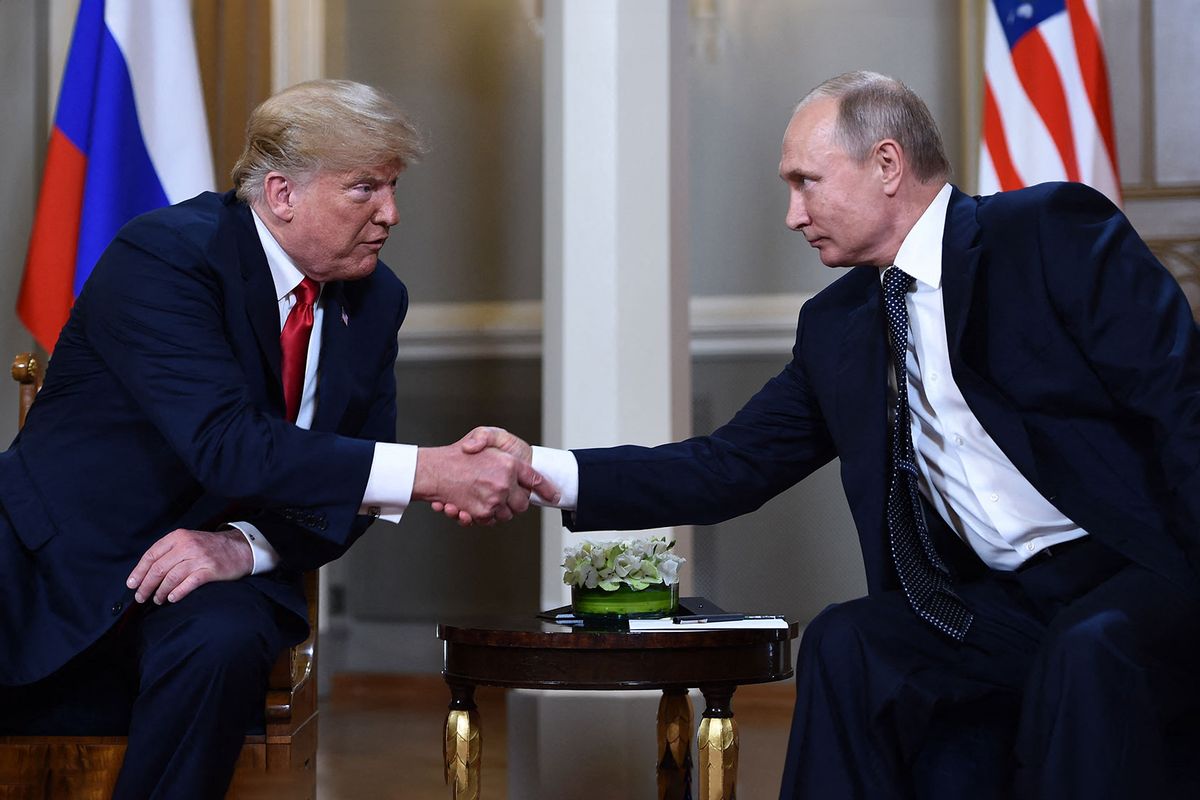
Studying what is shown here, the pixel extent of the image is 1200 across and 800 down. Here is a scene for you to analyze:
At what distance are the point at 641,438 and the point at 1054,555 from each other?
2132 millimetres

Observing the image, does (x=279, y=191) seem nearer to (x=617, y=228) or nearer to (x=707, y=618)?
(x=707, y=618)

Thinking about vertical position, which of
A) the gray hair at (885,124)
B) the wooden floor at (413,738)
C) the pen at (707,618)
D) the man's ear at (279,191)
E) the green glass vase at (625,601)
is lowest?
the wooden floor at (413,738)

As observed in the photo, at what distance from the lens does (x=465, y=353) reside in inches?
183

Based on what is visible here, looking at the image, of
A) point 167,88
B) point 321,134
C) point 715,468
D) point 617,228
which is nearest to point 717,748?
point 715,468

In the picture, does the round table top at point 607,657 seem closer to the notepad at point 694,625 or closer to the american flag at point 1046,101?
the notepad at point 694,625

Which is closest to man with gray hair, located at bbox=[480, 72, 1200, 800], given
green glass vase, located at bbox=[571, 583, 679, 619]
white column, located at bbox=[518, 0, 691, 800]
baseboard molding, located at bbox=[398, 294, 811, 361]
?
green glass vase, located at bbox=[571, 583, 679, 619]

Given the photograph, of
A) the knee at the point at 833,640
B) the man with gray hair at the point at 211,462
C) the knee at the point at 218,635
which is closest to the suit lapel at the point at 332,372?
the man with gray hair at the point at 211,462

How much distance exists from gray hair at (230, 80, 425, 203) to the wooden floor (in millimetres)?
1405

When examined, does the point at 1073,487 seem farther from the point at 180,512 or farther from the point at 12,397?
the point at 12,397

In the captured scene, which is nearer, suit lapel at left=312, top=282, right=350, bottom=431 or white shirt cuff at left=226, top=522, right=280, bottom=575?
white shirt cuff at left=226, top=522, right=280, bottom=575

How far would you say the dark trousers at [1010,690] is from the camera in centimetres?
147

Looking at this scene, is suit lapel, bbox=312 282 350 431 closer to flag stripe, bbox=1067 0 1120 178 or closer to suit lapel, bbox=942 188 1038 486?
suit lapel, bbox=942 188 1038 486

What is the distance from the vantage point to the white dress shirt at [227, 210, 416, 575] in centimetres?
202

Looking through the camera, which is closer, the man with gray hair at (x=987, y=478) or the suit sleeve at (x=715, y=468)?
the man with gray hair at (x=987, y=478)
